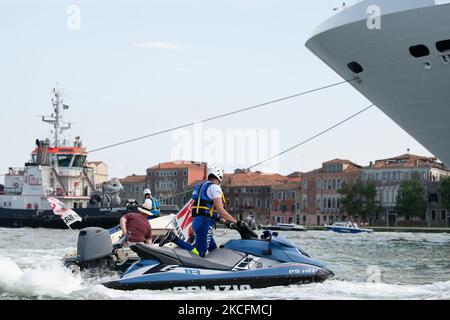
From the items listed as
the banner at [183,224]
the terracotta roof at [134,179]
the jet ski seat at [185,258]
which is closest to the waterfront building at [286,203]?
the terracotta roof at [134,179]

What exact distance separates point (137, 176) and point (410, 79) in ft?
359

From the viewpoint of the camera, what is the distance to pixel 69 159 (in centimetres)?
6588

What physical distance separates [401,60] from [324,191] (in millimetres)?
84939

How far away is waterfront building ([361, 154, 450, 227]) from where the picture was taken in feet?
317

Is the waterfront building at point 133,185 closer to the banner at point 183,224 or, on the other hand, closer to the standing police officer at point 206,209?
the banner at point 183,224

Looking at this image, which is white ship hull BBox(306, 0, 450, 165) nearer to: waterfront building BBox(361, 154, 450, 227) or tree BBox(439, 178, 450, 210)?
tree BBox(439, 178, 450, 210)

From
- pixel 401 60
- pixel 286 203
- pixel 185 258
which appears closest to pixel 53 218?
pixel 401 60

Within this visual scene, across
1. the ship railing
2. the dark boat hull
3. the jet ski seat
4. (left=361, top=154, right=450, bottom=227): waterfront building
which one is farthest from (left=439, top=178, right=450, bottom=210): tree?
the jet ski seat

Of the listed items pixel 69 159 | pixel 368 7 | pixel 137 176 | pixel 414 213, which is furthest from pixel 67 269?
pixel 137 176

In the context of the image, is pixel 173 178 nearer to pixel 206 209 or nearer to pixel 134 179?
pixel 134 179

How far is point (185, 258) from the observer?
36.3ft

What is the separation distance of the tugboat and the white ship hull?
33.0m
